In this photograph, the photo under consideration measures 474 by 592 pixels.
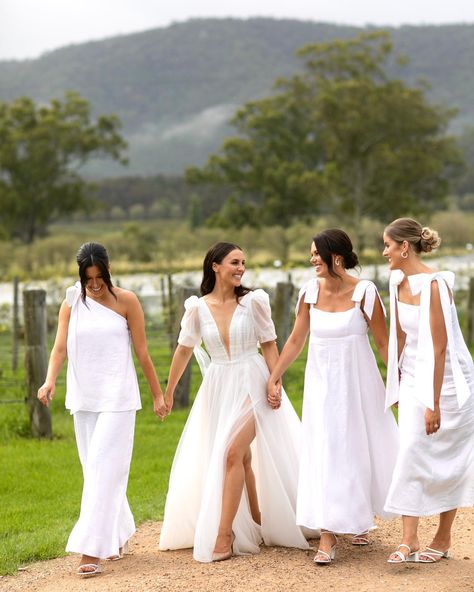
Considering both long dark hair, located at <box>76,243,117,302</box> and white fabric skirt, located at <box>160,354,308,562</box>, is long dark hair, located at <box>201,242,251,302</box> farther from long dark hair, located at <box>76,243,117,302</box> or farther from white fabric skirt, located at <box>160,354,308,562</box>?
long dark hair, located at <box>76,243,117,302</box>

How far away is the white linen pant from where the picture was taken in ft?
20.0

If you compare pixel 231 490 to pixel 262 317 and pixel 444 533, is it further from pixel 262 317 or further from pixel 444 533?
pixel 444 533

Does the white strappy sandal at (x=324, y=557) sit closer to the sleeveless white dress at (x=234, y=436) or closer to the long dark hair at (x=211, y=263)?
the sleeveless white dress at (x=234, y=436)

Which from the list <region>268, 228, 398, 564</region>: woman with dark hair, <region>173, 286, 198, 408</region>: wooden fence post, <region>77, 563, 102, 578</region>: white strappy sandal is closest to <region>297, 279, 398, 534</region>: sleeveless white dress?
<region>268, 228, 398, 564</region>: woman with dark hair

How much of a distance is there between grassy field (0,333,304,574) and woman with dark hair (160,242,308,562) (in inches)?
45.1

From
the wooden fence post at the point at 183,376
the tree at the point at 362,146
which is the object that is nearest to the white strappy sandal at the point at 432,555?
the wooden fence post at the point at 183,376

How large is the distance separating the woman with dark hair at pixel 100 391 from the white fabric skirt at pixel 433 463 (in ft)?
5.00

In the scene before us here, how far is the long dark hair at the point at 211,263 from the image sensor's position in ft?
21.0

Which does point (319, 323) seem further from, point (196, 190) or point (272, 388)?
point (196, 190)

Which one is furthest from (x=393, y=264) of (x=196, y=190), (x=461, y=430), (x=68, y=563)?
(x=196, y=190)

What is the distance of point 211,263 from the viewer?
6.44 m

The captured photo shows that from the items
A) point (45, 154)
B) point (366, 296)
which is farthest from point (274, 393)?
point (45, 154)

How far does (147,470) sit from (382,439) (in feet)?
13.9

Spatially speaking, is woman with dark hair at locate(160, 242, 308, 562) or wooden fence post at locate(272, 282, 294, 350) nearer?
woman with dark hair at locate(160, 242, 308, 562)
